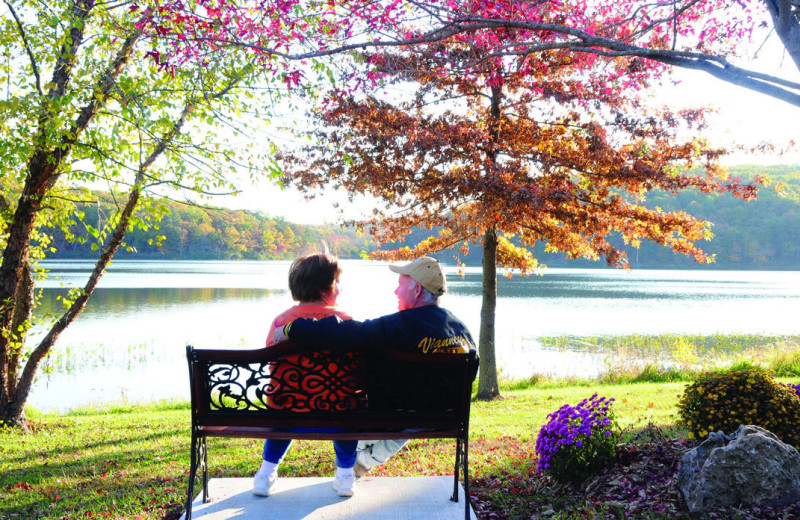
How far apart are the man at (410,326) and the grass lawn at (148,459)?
1.70 m

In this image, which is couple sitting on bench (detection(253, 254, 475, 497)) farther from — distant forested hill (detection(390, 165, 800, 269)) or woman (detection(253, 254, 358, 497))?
distant forested hill (detection(390, 165, 800, 269))

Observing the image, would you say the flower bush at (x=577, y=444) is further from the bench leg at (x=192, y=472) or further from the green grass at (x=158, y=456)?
the bench leg at (x=192, y=472)

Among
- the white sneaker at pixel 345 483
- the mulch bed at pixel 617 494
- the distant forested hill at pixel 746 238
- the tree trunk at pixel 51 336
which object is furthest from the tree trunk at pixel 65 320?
the distant forested hill at pixel 746 238

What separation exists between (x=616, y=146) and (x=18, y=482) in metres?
7.85

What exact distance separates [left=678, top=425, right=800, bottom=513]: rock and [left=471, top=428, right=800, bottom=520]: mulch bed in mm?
56

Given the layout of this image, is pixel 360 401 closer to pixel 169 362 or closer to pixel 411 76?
pixel 411 76

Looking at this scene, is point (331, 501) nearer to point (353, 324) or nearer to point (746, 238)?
point (353, 324)

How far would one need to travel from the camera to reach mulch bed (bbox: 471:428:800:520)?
3305 mm

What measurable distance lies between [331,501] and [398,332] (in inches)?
48.1

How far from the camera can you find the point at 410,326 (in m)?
3.12

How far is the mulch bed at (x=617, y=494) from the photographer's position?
330cm

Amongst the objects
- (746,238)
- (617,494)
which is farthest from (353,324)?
(746,238)

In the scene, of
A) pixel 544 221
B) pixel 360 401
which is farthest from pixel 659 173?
pixel 360 401

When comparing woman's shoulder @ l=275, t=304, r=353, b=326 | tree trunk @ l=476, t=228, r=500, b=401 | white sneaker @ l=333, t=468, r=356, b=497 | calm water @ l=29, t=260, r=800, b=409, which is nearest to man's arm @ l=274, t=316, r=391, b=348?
woman's shoulder @ l=275, t=304, r=353, b=326
